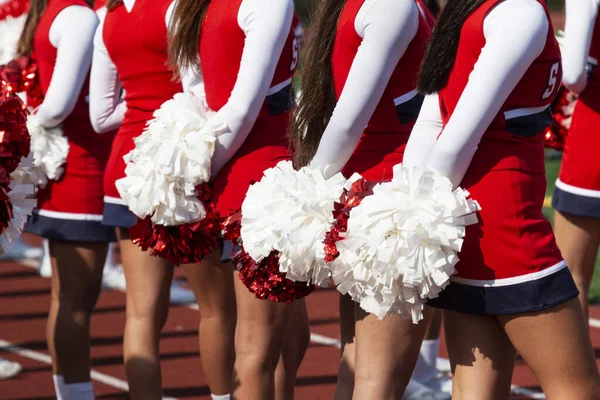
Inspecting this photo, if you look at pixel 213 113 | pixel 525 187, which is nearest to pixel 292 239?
pixel 525 187

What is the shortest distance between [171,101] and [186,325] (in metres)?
3.13

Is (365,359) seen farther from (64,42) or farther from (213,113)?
(64,42)

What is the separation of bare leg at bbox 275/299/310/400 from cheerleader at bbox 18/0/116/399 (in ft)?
2.84

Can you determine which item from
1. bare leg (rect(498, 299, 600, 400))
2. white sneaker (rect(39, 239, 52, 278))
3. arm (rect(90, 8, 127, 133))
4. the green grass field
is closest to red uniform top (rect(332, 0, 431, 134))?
bare leg (rect(498, 299, 600, 400))

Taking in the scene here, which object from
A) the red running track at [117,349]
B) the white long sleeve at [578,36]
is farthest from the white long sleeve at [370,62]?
the red running track at [117,349]

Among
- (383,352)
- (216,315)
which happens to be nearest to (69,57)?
(216,315)

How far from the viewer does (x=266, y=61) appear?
306 cm

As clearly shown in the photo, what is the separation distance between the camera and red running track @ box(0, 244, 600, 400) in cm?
501

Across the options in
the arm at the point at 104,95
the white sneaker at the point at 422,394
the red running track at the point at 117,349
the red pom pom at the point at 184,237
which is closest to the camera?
the red pom pom at the point at 184,237

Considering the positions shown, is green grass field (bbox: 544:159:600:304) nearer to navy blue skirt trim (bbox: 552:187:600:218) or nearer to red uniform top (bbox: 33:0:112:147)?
navy blue skirt trim (bbox: 552:187:600:218)

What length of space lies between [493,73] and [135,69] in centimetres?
167

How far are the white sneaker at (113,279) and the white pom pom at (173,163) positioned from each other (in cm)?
415

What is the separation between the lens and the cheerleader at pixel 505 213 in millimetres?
2434

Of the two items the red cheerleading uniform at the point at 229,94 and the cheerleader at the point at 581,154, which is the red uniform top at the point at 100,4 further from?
the cheerleader at the point at 581,154
